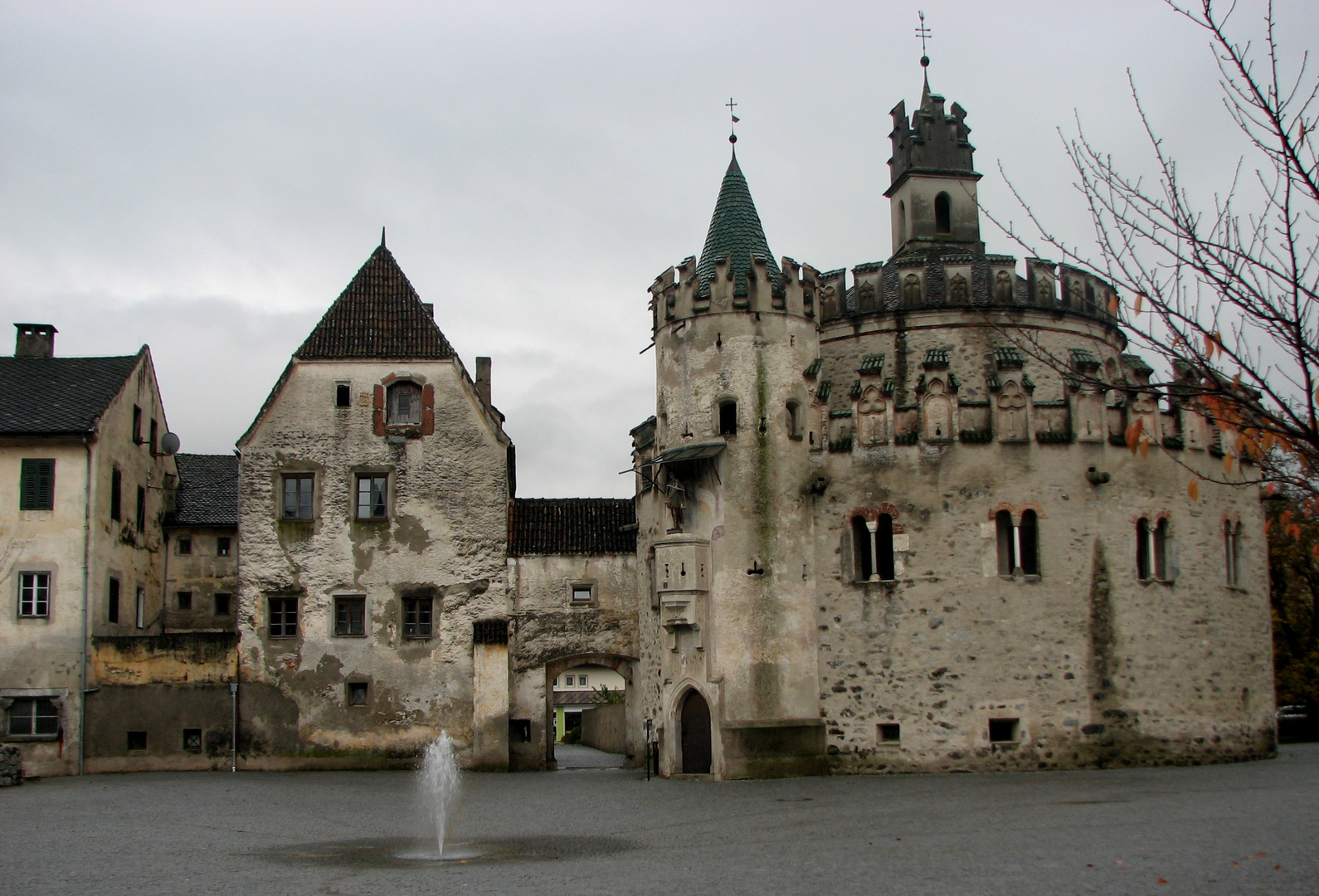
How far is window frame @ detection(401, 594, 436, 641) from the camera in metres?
34.9

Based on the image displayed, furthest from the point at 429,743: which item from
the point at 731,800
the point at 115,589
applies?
the point at 731,800

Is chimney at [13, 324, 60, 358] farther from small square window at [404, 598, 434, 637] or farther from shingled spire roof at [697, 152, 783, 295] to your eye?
shingled spire roof at [697, 152, 783, 295]

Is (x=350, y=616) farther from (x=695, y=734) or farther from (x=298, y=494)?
(x=695, y=734)

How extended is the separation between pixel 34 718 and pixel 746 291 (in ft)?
68.2

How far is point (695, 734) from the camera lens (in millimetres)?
30688

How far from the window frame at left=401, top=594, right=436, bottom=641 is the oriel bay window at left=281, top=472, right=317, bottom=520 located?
3.61 m

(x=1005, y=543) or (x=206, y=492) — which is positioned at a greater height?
(x=206, y=492)

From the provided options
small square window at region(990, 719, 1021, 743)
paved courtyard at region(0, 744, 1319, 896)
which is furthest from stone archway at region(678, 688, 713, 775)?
small square window at region(990, 719, 1021, 743)

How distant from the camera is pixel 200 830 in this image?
20750mm

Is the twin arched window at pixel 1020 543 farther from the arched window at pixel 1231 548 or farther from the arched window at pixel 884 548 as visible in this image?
the arched window at pixel 1231 548

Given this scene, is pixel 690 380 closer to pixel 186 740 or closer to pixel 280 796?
pixel 280 796

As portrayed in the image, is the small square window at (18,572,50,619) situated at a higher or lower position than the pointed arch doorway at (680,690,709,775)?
higher

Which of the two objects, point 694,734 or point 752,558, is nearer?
point 752,558

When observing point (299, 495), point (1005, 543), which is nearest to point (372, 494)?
point (299, 495)
